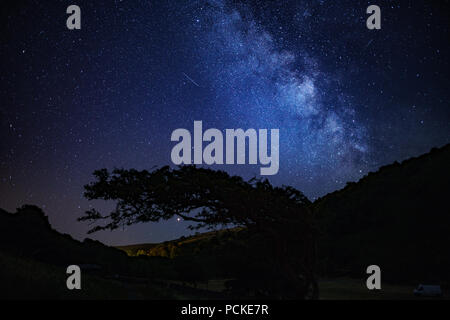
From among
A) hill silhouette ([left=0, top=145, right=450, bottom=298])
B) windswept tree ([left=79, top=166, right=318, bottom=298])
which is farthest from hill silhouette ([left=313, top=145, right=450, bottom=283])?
windswept tree ([left=79, top=166, right=318, bottom=298])

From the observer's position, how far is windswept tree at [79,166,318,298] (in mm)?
14477

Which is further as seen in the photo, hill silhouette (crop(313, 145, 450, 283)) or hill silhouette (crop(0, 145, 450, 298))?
hill silhouette (crop(313, 145, 450, 283))

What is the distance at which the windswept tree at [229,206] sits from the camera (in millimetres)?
14477

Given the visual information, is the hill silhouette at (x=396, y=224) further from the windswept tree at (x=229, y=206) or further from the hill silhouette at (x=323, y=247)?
the windswept tree at (x=229, y=206)

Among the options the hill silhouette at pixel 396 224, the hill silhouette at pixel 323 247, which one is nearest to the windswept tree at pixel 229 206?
the hill silhouette at pixel 323 247

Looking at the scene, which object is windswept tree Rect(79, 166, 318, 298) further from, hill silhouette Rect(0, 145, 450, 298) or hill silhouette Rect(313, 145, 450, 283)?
hill silhouette Rect(313, 145, 450, 283)

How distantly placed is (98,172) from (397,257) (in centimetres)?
3759

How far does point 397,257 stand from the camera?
42594 mm

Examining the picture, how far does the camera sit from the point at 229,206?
1482 cm

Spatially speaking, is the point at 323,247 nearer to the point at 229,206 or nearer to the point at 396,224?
the point at 396,224

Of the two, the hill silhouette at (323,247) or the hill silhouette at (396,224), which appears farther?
the hill silhouette at (396,224)

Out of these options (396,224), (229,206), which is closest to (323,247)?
(396,224)
